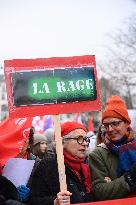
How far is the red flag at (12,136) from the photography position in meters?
4.95

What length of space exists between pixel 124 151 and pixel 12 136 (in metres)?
1.41

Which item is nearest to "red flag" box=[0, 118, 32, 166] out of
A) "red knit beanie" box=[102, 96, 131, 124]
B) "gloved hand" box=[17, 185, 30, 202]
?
"gloved hand" box=[17, 185, 30, 202]

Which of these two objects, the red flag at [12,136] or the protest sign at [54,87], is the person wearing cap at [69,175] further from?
the red flag at [12,136]

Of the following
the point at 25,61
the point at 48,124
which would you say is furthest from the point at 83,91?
the point at 48,124

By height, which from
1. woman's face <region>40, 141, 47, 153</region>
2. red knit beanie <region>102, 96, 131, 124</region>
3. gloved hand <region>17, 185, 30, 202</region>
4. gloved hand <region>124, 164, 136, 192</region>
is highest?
red knit beanie <region>102, 96, 131, 124</region>

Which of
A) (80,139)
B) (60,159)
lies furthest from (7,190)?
(80,139)

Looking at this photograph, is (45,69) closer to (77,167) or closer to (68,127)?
(68,127)

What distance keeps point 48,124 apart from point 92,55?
8.45m

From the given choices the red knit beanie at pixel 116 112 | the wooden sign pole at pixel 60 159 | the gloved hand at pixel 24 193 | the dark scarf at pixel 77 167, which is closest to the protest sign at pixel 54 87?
the wooden sign pole at pixel 60 159

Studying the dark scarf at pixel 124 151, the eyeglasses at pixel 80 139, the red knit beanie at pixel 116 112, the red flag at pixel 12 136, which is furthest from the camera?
the red flag at pixel 12 136

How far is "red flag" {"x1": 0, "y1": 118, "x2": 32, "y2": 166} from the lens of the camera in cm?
495

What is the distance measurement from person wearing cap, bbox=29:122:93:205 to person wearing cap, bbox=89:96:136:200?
16cm

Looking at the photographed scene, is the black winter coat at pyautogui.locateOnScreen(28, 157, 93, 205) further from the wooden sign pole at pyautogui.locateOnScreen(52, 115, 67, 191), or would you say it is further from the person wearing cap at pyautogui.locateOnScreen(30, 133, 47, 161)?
the person wearing cap at pyautogui.locateOnScreen(30, 133, 47, 161)

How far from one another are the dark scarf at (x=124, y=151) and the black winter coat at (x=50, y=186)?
0.38 m
